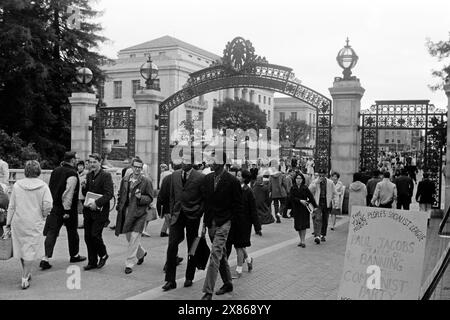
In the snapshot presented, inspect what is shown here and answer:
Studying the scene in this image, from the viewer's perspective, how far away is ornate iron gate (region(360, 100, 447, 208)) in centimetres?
1470

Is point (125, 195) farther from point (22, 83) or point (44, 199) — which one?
point (22, 83)

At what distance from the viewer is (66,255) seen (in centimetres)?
891

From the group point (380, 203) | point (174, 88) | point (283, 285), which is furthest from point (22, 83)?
point (174, 88)

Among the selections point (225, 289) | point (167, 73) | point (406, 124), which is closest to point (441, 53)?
point (406, 124)

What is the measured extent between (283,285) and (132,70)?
63.3 m

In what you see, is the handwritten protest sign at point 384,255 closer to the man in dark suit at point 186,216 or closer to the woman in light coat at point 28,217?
the man in dark suit at point 186,216

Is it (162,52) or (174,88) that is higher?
(162,52)

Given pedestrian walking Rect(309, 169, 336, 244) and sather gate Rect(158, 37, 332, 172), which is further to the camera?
sather gate Rect(158, 37, 332, 172)

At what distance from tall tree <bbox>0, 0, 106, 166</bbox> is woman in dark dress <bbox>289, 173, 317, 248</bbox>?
15865mm

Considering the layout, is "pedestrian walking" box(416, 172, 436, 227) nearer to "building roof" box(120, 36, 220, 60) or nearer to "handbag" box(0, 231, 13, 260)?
"handbag" box(0, 231, 13, 260)

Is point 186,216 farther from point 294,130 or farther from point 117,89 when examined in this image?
point 294,130

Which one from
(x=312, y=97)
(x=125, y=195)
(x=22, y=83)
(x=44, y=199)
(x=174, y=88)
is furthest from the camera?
(x=174, y=88)

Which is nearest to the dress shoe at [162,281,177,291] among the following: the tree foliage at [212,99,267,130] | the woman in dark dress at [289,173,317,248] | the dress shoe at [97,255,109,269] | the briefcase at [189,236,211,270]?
the briefcase at [189,236,211,270]
